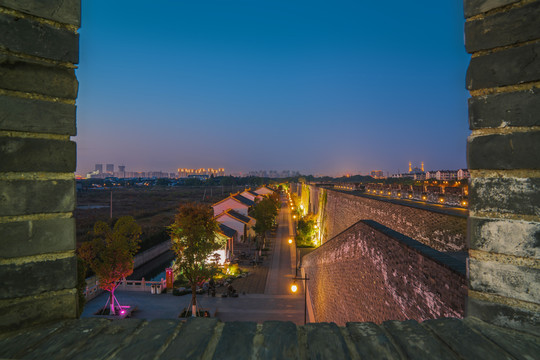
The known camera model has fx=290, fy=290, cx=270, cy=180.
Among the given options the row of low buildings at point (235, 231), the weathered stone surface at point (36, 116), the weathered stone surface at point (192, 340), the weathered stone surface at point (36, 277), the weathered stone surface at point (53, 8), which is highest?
the weathered stone surface at point (53, 8)

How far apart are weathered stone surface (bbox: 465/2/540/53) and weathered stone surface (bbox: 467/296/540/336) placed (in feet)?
6.95

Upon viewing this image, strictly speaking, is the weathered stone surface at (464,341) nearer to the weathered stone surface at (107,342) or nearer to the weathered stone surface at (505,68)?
the weathered stone surface at (505,68)

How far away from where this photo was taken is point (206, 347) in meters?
1.93

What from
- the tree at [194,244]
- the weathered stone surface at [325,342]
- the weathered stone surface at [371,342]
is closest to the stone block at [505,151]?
the weathered stone surface at [371,342]

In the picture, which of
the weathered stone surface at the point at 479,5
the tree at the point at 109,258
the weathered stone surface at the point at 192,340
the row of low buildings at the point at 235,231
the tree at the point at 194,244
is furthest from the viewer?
the row of low buildings at the point at 235,231

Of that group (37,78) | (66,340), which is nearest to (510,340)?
(66,340)

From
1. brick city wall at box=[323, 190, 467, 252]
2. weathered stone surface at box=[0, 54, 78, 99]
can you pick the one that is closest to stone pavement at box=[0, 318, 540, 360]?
weathered stone surface at box=[0, 54, 78, 99]

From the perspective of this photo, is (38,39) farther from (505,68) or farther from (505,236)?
(505,236)

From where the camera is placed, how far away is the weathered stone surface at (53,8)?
7.43ft

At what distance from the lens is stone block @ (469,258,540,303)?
2230 millimetres

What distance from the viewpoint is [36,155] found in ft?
7.73

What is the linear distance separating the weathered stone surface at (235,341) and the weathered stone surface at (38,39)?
2.60 m

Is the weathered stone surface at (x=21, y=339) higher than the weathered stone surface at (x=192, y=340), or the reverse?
the weathered stone surface at (x=192, y=340)

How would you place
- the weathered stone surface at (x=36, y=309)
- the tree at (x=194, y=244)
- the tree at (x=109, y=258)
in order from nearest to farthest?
the weathered stone surface at (x=36, y=309) → the tree at (x=109, y=258) → the tree at (x=194, y=244)
